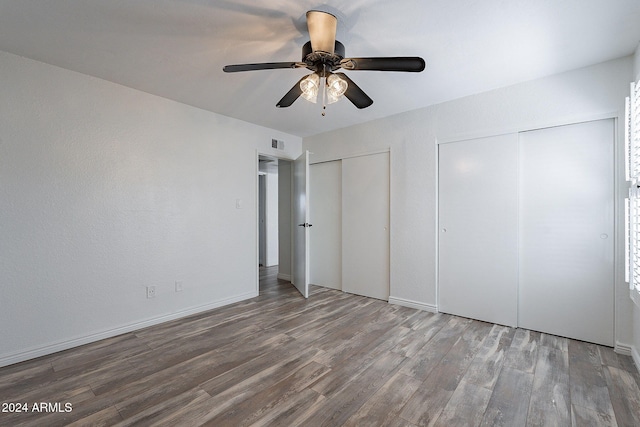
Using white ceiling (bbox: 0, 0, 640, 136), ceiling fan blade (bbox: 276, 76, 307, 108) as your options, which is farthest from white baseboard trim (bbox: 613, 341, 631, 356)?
ceiling fan blade (bbox: 276, 76, 307, 108)

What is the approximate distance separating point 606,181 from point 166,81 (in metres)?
4.06

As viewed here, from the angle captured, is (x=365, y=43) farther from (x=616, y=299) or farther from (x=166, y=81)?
(x=616, y=299)

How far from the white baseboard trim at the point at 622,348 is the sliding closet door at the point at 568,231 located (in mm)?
80

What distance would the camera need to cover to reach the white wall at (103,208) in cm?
224

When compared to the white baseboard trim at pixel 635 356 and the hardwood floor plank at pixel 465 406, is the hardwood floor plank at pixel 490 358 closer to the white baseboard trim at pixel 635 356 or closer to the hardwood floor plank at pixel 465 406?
the hardwood floor plank at pixel 465 406

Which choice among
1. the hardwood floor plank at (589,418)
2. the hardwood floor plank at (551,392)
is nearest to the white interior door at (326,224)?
the hardwood floor plank at (551,392)

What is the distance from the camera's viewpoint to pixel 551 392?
1.84 meters

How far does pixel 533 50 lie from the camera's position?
7.21ft

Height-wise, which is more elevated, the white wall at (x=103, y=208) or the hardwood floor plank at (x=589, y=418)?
the white wall at (x=103, y=208)

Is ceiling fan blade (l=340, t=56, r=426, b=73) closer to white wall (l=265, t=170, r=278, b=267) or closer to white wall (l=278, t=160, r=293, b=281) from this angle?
white wall (l=278, t=160, r=293, b=281)

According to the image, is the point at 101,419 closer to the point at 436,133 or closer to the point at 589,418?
the point at 589,418

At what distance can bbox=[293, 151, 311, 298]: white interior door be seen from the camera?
3875mm

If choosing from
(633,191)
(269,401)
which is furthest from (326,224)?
(633,191)

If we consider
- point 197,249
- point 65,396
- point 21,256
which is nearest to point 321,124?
point 197,249
